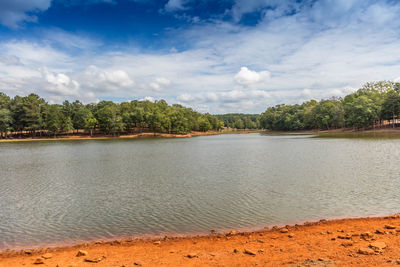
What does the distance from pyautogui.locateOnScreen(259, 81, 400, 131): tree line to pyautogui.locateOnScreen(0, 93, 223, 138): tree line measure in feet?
201

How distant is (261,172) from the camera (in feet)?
69.9

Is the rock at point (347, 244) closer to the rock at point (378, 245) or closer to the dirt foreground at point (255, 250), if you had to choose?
the dirt foreground at point (255, 250)

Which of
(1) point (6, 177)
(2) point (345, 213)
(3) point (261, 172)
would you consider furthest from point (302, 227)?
(1) point (6, 177)

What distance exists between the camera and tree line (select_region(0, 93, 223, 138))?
3826 inches

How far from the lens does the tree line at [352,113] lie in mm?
80938

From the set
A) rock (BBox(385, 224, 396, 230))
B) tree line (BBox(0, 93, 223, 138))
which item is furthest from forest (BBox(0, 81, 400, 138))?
rock (BBox(385, 224, 396, 230))

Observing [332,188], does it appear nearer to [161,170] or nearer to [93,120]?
[161,170]

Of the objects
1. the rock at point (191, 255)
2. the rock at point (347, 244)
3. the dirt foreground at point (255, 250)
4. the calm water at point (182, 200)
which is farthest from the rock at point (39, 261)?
the rock at point (347, 244)

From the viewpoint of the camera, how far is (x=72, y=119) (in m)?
110

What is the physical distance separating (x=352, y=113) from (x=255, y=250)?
95891 mm

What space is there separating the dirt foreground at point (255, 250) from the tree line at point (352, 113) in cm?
8641

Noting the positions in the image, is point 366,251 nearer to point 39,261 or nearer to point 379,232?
point 379,232

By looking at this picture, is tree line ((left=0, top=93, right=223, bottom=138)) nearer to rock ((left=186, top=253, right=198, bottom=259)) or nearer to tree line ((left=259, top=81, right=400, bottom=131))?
tree line ((left=259, top=81, right=400, bottom=131))

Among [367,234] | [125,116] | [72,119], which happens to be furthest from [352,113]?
[72,119]
